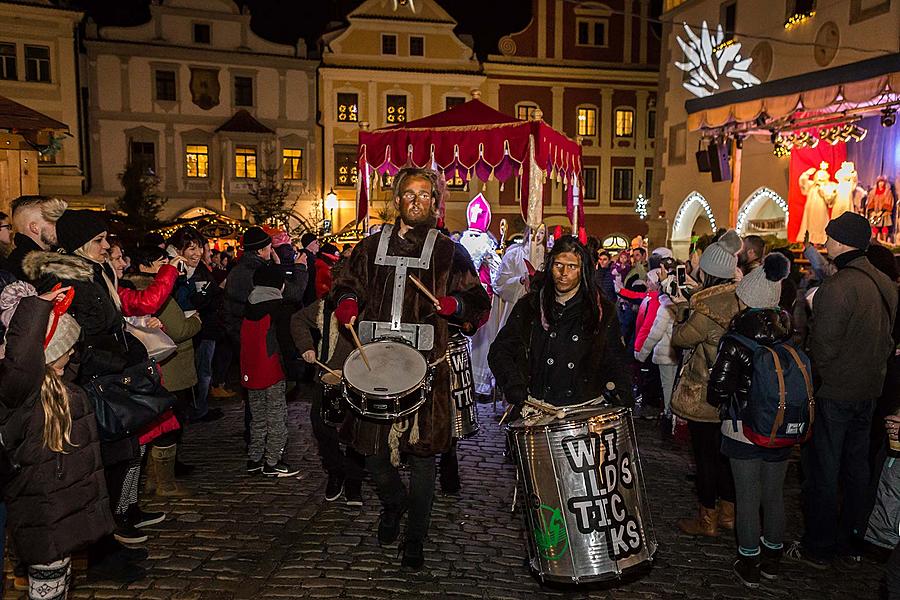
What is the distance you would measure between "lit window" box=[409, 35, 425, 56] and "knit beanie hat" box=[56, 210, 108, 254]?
29.3 metres

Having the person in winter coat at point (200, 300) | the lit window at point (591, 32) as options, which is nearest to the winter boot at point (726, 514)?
the person in winter coat at point (200, 300)

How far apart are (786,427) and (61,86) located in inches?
1214

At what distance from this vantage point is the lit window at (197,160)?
2952 cm

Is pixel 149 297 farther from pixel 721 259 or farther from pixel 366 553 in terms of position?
pixel 721 259

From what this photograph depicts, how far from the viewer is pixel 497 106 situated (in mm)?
32062

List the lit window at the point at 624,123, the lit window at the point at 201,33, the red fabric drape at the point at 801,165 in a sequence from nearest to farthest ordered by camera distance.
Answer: the red fabric drape at the point at 801,165 < the lit window at the point at 201,33 < the lit window at the point at 624,123

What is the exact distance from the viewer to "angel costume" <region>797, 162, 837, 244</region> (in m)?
16.2

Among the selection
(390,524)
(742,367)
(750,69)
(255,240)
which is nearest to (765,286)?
(742,367)

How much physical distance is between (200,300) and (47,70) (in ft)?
→ 85.6

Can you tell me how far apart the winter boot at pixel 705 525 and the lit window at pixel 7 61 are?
30948 mm

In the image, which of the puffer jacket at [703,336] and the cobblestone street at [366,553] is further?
the puffer jacket at [703,336]

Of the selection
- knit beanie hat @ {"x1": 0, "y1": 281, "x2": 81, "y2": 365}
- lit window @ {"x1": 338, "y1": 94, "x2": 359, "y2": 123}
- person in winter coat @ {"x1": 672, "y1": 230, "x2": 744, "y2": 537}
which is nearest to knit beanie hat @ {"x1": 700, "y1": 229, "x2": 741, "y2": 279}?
person in winter coat @ {"x1": 672, "y1": 230, "x2": 744, "y2": 537}

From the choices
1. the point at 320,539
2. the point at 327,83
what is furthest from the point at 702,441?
the point at 327,83

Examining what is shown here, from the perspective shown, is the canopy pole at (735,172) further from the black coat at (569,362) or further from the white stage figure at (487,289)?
the black coat at (569,362)
